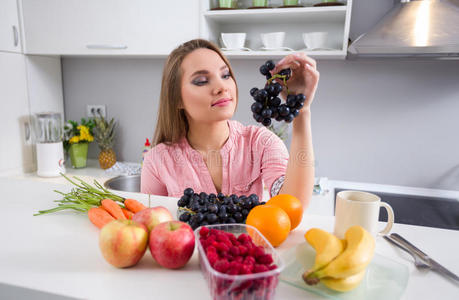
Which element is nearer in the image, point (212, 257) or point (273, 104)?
point (212, 257)

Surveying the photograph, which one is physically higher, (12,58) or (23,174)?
(12,58)

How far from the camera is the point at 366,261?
505mm

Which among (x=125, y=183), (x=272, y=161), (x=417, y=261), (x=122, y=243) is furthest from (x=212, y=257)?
(x=125, y=183)

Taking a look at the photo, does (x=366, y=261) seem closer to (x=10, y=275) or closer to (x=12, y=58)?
(x=10, y=275)

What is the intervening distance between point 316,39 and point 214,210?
1.30m

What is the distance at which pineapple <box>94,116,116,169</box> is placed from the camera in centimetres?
231

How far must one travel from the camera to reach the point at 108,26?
1897 millimetres

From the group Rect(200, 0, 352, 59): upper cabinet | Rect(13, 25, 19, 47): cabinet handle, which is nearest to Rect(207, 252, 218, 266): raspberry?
Rect(200, 0, 352, 59): upper cabinet

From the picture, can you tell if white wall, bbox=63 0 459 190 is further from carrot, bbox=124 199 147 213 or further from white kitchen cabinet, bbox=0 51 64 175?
carrot, bbox=124 199 147 213

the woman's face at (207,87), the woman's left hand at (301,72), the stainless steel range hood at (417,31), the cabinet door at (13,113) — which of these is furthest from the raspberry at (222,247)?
the cabinet door at (13,113)

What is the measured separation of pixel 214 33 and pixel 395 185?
1.44m

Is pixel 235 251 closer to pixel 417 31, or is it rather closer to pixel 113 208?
pixel 113 208

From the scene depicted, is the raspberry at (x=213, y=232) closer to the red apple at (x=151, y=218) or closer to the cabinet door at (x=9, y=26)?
the red apple at (x=151, y=218)

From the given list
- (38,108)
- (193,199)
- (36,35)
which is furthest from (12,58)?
(193,199)
